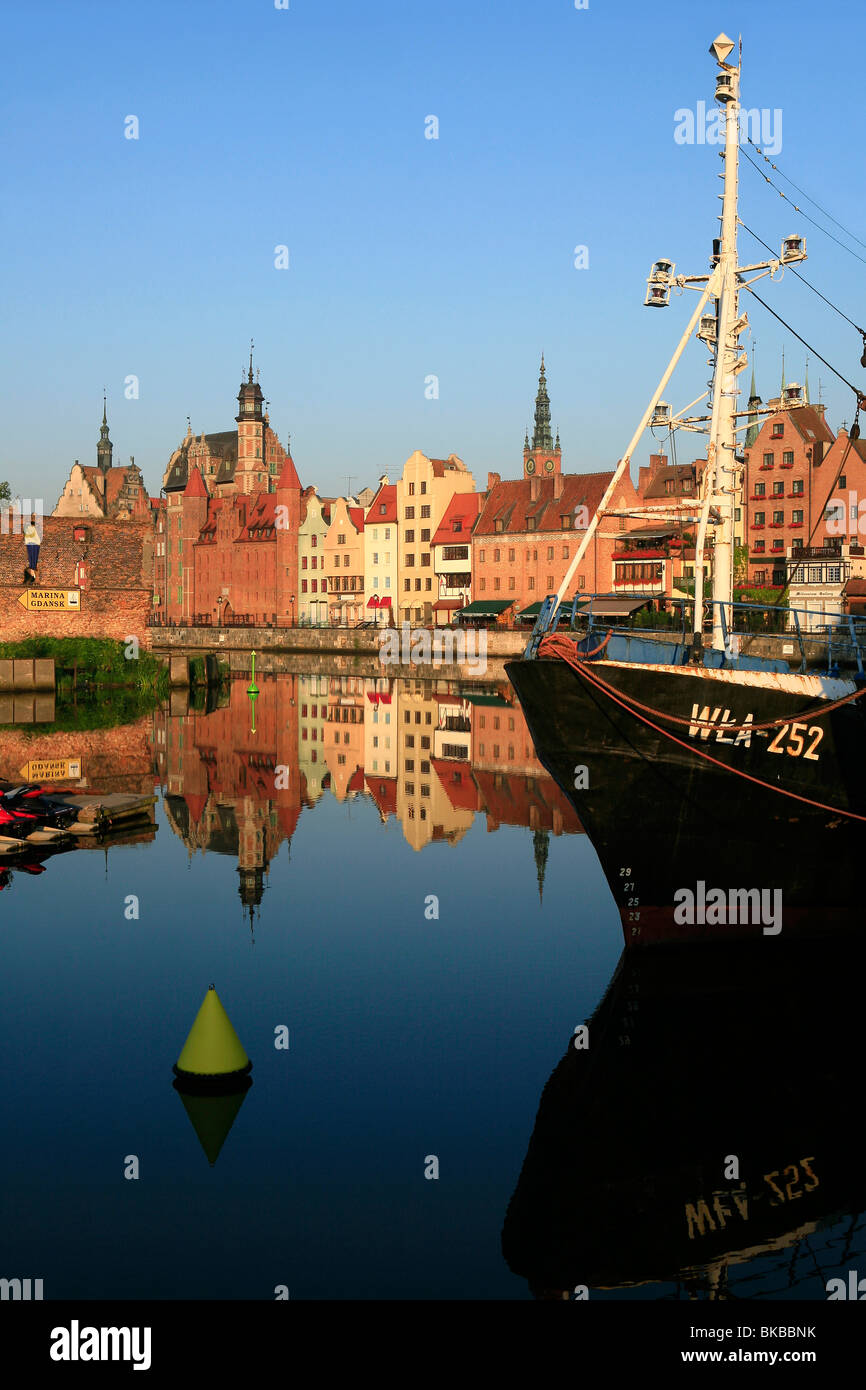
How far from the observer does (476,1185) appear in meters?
10.3

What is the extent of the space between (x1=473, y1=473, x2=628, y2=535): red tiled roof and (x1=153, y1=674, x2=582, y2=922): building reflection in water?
30.7 metres

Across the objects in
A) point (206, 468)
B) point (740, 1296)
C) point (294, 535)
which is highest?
point (206, 468)

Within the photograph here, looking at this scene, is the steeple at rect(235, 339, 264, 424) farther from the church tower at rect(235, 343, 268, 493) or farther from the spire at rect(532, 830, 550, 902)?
the spire at rect(532, 830, 550, 902)

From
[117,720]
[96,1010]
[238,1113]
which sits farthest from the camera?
[117,720]

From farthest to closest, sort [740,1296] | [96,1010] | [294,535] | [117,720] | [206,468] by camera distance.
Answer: [206,468] → [294,535] → [117,720] → [96,1010] → [740,1296]

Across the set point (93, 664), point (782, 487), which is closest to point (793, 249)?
point (93, 664)

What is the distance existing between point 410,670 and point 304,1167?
7361cm

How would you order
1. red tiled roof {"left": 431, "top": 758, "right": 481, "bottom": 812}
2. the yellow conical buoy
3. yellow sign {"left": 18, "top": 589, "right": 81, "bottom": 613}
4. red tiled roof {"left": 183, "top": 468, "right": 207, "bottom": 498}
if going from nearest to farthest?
Answer: the yellow conical buoy → red tiled roof {"left": 431, "top": 758, "right": 481, "bottom": 812} → yellow sign {"left": 18, "top": 589, "right": 81, "bottom": 613} → red tiled roof {"left": 183, "top": 468, "right": 207, "bottom": 498}

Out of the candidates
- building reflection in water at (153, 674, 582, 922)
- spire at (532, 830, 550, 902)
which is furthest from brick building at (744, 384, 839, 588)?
spire at (532, 830, 550, 902)

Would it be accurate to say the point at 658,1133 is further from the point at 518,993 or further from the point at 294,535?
the point at 294,535

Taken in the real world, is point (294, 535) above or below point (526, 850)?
above

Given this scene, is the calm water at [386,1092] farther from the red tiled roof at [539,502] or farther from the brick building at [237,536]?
the brick building at [237,536]

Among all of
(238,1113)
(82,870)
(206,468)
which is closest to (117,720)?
(82,870)

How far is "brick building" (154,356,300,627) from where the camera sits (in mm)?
116250
